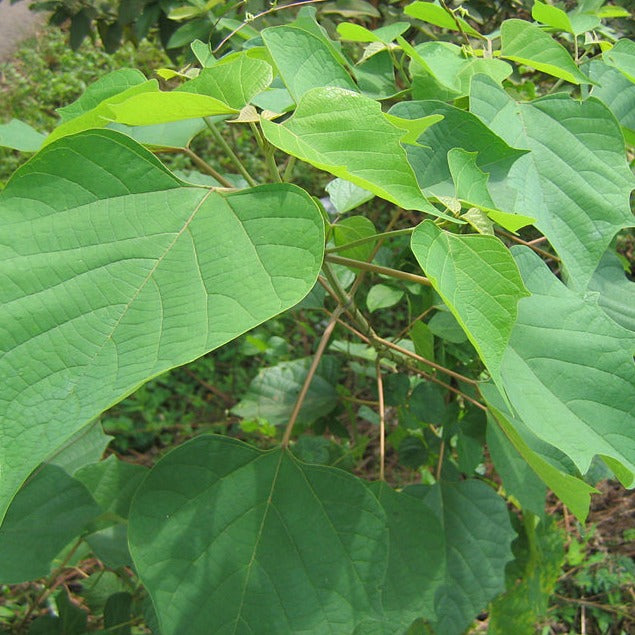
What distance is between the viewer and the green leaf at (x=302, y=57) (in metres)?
0.64

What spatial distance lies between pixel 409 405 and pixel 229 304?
708 mm

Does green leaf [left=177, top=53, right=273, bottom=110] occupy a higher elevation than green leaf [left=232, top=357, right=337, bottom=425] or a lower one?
higher

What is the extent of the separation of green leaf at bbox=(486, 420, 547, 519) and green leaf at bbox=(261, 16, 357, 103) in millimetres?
612

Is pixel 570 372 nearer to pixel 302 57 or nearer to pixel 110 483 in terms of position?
pixel 302 57

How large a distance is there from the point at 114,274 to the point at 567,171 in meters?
0.53

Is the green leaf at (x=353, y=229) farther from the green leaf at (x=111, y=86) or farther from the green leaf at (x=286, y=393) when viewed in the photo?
the green leaf at (x=286, y=393)

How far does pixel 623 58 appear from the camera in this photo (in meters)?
0.85

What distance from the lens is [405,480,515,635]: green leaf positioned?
1.08 m

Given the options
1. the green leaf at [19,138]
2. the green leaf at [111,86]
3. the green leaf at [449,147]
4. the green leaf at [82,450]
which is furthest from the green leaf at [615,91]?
the green leaf at [82,450]

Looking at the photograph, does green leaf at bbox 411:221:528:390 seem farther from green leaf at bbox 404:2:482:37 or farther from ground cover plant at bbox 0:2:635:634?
green leaf at bbox 404:2:482:37

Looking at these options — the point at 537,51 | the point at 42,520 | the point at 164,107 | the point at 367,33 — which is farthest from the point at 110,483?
the point at 537,51

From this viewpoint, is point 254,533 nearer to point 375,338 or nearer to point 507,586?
point 375,338

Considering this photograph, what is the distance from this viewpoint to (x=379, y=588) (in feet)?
2.56

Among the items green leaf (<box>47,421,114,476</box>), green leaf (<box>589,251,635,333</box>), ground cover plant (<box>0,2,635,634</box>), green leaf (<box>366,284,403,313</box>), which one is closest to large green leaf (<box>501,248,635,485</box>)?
ground cover plant (<box>0,2,635,634</box>)
